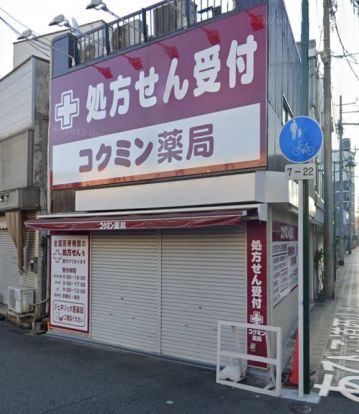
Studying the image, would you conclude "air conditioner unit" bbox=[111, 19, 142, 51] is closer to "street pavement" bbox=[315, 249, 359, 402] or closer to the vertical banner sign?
the vertical banner sign

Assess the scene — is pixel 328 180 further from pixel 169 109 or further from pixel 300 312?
pixel 300 312

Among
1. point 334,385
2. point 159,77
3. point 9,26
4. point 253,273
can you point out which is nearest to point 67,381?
point 253,273

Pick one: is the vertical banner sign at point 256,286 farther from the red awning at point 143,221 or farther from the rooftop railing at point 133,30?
the rooftop railing at point 133,30

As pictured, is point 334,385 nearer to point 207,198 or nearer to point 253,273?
point 253,273

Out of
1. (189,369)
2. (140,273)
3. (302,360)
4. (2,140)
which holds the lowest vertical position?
(189,369)

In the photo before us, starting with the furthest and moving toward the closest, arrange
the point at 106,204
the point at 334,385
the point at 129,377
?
the point at 106,204 → the point at 129,377 → the point at 334,385

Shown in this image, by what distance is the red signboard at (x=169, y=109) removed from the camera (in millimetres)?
7398

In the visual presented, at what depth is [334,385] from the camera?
652 cm

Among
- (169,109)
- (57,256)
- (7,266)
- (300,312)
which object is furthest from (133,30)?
(7,266)

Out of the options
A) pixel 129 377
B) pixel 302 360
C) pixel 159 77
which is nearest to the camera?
pixel 302 360

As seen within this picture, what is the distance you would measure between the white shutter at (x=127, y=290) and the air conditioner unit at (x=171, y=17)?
4226 mm

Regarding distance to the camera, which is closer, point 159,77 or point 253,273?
point 253,273

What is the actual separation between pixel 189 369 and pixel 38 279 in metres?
5.70

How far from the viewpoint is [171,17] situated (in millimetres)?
8820
